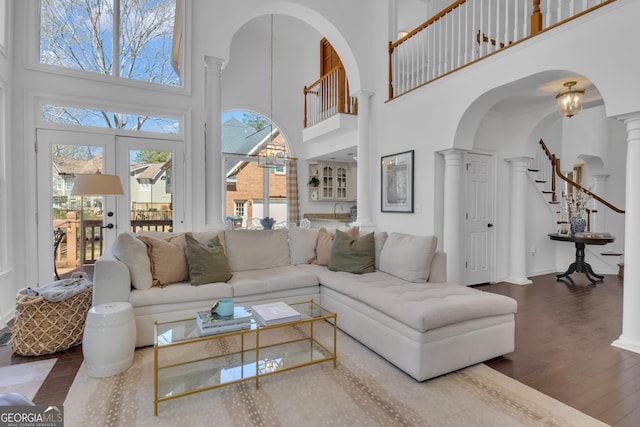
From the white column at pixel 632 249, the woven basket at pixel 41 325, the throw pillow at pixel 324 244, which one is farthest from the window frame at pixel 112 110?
the white column at pixel 632 249

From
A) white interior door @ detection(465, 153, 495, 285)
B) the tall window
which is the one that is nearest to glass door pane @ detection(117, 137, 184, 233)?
the tall window

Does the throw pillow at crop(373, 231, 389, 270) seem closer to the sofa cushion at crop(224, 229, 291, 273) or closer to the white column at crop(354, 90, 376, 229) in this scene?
the sofa cushion at crop(224, 229, 291, 273)

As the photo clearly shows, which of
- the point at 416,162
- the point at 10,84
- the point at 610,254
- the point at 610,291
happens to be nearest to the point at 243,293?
the point at 416,162

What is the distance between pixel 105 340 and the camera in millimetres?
2232

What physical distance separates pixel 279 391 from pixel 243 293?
1.18 meters

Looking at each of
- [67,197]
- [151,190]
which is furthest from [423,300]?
[67,197]

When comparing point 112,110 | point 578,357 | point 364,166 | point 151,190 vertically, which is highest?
point 112,110

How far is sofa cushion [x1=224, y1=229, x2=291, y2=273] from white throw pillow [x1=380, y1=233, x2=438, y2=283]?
1.27 m

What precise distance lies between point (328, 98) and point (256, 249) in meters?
4.37

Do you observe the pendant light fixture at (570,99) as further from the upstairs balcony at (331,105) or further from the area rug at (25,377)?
the area rug at (25,377)

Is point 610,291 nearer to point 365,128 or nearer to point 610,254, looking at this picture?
point 610,254

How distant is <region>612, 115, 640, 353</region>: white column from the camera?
2736mm

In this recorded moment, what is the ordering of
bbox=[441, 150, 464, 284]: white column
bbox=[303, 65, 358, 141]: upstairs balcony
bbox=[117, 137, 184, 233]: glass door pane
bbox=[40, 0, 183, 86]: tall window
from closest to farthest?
bbox=[40, 0, 183, 86]: tall window
bbox=[117, 137, 184, 233]: glass door pane
bbox=[441, 150, 464, 284]: white column
bbox=[303, 65, 358, 141]: upstairs balcony

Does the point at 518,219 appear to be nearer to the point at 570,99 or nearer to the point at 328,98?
the point at 570,99
